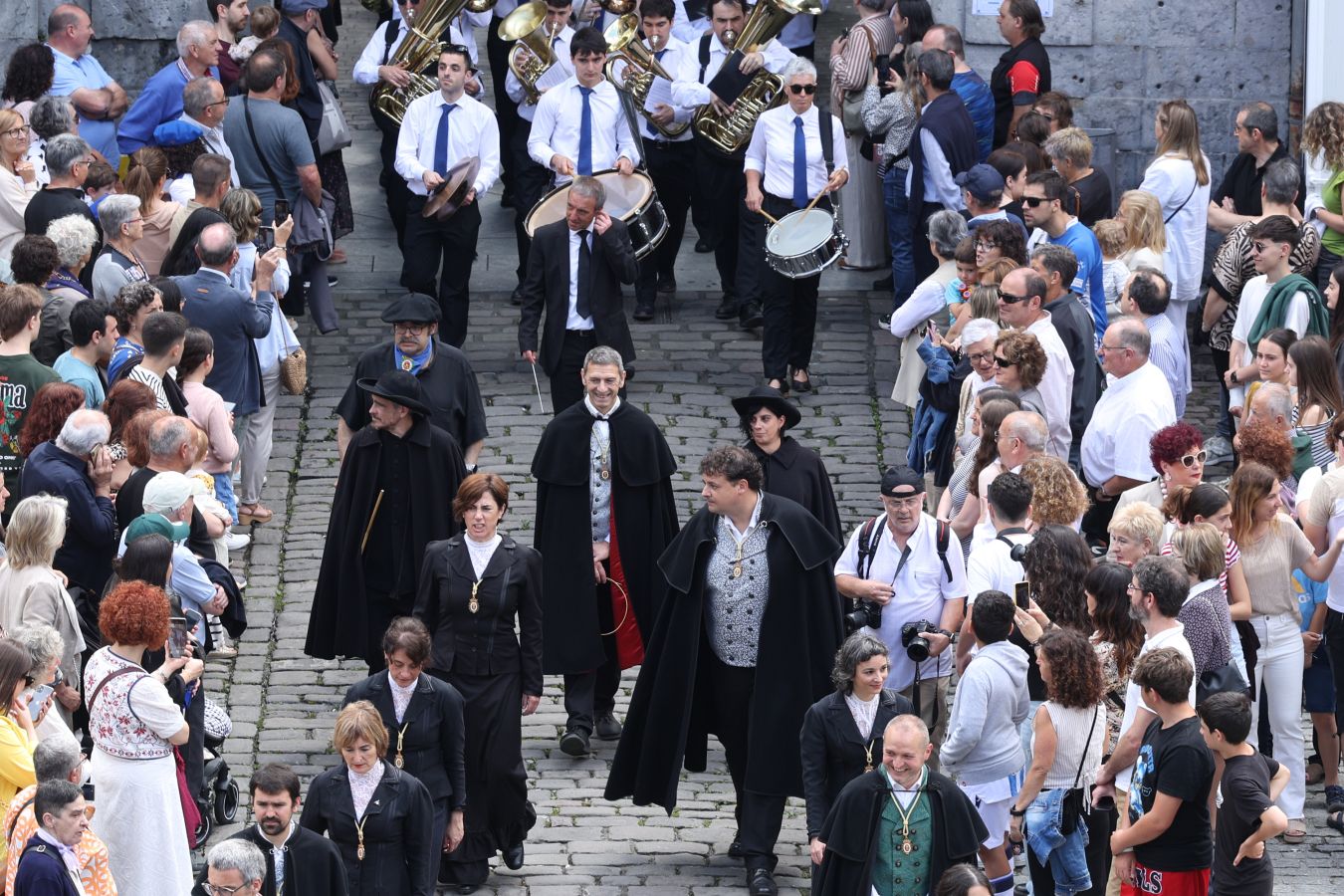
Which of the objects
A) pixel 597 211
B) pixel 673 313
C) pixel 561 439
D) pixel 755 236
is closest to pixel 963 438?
pixel 561 439

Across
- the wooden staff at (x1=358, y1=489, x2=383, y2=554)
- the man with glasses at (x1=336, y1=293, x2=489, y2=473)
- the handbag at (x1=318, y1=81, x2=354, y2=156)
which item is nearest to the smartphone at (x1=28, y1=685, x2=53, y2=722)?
the wooden staff at (x1=358, y1=489, x2=383, y2=554)

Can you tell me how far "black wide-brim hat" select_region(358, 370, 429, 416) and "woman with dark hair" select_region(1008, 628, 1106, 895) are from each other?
342 centimetres

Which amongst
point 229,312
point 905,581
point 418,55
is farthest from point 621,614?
point 418,55

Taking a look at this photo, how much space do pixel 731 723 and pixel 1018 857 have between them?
147cm

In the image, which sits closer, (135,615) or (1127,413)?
(135,615)

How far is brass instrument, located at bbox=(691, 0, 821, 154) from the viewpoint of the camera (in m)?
15.5

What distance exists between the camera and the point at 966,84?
49.9 ft

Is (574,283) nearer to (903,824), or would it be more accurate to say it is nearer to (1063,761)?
(1063,761)

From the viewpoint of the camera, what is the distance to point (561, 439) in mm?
11398

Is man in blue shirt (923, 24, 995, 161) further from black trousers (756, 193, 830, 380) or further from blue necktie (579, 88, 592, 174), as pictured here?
blue necktie (579, 88, 592, 174)

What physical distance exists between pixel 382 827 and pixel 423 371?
3546 millimetres

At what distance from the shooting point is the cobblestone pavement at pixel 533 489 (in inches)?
411

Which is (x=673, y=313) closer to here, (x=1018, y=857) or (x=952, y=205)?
(x=952, y=205)

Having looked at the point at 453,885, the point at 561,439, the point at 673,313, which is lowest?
the point at 453,885
